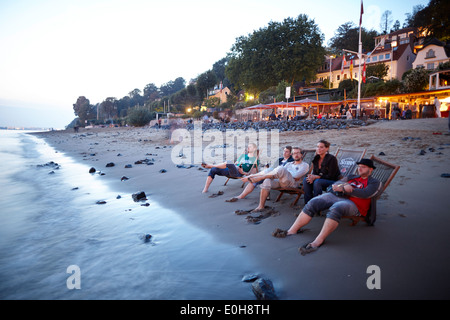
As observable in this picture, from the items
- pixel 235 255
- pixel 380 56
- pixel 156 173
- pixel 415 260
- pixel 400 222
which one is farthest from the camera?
pixel 380 56

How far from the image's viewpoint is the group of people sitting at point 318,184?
3586 mm

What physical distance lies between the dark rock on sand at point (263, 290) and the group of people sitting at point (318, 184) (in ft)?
2.75

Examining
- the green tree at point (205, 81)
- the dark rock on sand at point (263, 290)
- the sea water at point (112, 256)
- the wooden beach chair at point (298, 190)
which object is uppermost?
the green tree at point (205, 81)

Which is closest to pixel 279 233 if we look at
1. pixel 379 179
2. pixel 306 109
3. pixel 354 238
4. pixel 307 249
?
pixel 307 249

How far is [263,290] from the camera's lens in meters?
2.63

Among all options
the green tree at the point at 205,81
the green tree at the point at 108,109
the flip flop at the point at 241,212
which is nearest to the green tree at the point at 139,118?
the green tree at the point at 205,81

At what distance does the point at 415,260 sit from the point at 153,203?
16.3 feet

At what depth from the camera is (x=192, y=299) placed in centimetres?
273

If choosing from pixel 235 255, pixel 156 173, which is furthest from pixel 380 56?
pixel 235 255

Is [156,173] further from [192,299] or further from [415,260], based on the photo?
[415,260]

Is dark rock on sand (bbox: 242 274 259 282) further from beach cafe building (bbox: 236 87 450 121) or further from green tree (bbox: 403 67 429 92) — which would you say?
green tree (bbox: 403 67 429 92)

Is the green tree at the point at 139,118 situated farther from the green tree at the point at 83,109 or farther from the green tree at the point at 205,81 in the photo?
the green tree at the point at 83,109

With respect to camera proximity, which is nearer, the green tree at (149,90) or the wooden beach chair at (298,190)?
the wooden beach chair at (298,190)
